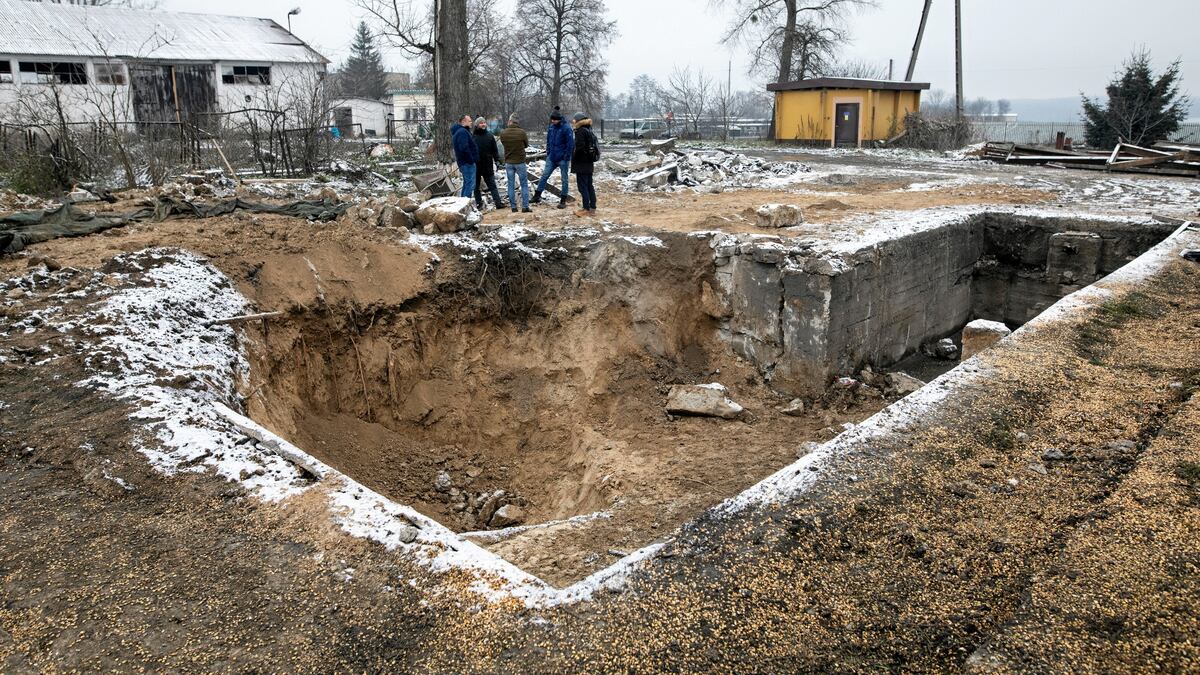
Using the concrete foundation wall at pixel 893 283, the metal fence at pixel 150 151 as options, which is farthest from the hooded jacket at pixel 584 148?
the metal fence at pixel 150 151

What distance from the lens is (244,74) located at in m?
28.9

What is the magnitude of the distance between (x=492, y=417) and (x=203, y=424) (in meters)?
3.66

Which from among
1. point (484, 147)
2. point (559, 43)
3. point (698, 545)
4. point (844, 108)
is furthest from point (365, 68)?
point (698, 545)

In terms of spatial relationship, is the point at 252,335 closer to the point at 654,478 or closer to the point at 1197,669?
the point at 654,478

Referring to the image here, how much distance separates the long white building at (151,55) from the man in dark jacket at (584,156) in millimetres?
17019

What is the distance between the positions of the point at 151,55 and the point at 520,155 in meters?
23.0

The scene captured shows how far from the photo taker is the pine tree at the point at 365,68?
1941 inches

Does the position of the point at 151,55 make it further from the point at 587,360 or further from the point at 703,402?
the point at 703,402

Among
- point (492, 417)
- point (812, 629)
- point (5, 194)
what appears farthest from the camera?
point (5, 194)

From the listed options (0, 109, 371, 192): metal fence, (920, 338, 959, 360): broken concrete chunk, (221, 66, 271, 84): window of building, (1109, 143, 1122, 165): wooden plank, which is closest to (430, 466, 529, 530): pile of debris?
(920, 338, 959, 360): broken concrete chunk

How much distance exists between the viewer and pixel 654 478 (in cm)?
585

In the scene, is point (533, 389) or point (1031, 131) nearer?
point (533, 389)

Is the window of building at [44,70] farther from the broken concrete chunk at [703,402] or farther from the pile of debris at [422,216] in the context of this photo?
the broken concrete chunk at [703,402]

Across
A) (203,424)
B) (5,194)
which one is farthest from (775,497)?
(5,194)
